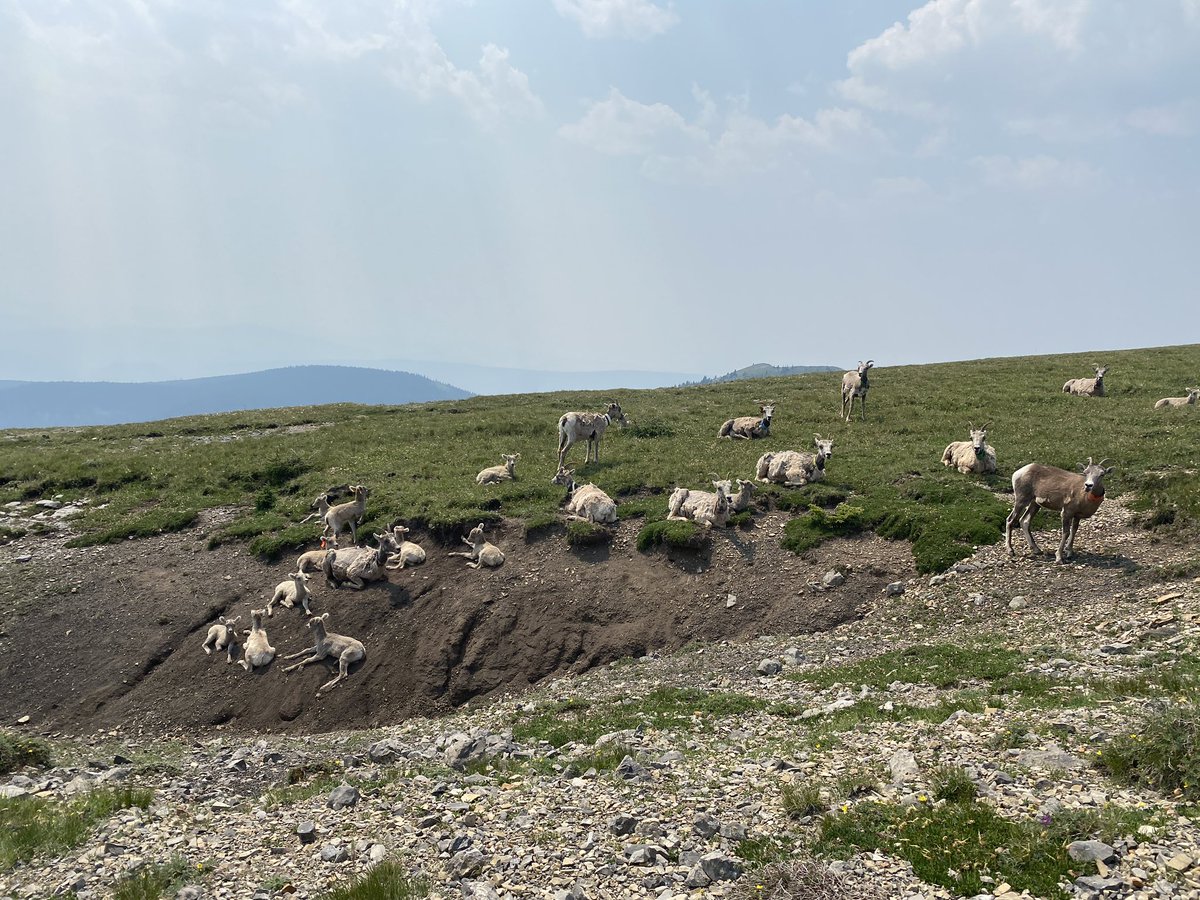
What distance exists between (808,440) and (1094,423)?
442 inches

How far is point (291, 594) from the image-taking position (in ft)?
61.6

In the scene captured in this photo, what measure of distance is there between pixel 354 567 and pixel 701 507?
10232mm

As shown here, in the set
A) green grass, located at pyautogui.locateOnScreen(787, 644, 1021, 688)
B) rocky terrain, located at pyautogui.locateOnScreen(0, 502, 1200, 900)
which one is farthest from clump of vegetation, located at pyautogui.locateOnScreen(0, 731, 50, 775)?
green grass, located at pyautogui.locateOnScreen(787, 644, 1021, 688)

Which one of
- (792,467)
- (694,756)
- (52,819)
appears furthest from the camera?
(792,467)

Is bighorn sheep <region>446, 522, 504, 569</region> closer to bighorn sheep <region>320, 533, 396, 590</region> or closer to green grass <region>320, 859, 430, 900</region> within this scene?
bighorn sheep <region>320, 533, 396, 590</region>

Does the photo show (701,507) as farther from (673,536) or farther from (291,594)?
(291,594)

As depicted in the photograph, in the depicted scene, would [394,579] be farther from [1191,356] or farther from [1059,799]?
[1191,356]

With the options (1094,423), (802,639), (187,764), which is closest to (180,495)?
(187,764)

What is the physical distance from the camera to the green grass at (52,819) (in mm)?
8766

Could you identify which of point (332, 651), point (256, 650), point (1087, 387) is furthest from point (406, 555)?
point (1087, 387)

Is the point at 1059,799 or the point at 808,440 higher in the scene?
the point at 808,440

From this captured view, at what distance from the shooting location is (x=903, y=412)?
110 ft

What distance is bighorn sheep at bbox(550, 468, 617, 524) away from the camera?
69.5ft

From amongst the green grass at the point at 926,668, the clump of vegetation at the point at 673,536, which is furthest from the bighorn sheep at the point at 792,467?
the green grass at the point at 926,668
